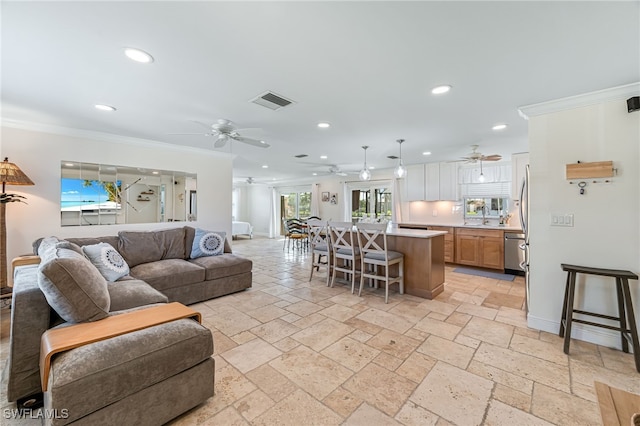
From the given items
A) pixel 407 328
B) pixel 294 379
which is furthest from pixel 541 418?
pixel 294 379

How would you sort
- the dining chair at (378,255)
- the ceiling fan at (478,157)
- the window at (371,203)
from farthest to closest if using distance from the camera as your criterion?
the window at (371,203)
the ceiling fan at (478,157)
the dining chair at (378,255)

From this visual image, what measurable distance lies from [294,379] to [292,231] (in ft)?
20.7

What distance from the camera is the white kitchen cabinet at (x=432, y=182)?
6.39m

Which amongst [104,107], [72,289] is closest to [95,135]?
[104,107]

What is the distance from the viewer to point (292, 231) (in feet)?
27.0

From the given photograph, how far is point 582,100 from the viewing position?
2.58 meters

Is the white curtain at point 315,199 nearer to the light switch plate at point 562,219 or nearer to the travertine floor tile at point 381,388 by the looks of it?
the light switch plate at point 562,219

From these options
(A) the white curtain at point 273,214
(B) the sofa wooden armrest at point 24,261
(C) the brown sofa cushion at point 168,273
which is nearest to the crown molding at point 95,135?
(B) the sofa wooden armrest at point 24,261

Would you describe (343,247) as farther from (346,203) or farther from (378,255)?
(346,203)

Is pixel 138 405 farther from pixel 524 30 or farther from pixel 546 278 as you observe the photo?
pixel 546 278

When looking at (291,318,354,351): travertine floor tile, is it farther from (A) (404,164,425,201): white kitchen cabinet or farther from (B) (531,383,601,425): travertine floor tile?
(A) (404,164,425,201): white kitchen cabinet

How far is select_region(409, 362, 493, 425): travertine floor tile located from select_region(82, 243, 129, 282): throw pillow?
10.3ft

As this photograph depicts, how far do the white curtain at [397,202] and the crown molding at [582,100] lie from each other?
4239mm

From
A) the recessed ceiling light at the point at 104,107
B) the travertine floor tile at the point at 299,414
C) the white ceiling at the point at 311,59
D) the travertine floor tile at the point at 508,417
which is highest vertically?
the recessed ceiling light at the point at 104,107
